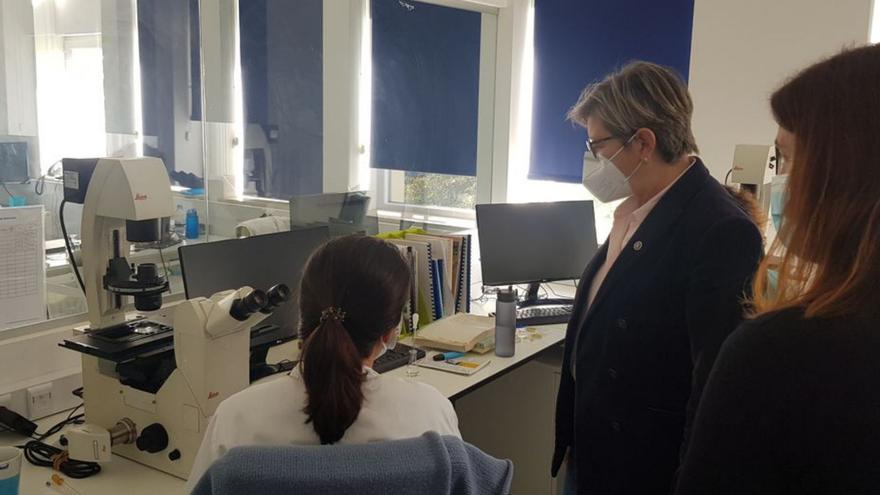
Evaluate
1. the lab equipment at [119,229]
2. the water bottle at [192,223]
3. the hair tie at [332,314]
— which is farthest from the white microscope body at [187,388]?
the water bottle at [192,223]

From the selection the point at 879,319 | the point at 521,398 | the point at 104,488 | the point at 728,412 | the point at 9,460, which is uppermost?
the point at 879,319

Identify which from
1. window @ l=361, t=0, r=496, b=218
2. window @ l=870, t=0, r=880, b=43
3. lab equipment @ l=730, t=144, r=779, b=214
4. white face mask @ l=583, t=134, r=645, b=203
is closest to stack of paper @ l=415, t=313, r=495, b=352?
white face mask @ l=583, t=134, r=645, b=203

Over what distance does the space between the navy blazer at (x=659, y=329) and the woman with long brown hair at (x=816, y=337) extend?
0.62 m

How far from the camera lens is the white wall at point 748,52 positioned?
302 cm

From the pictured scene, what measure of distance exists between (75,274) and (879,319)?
2422mm

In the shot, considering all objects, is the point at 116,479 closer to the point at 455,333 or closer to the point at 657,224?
the point at 455,333

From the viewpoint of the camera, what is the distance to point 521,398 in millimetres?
2984

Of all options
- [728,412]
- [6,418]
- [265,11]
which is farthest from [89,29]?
[728,412]

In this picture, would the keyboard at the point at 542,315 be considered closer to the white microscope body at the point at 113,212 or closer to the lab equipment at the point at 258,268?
the lab equipment at the point at 258,268

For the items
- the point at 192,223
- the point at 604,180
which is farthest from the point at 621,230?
the point at 192,223

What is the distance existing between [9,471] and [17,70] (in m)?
2.02

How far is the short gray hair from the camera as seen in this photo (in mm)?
1726

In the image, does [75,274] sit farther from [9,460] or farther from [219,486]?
[219,486]

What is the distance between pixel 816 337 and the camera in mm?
781
